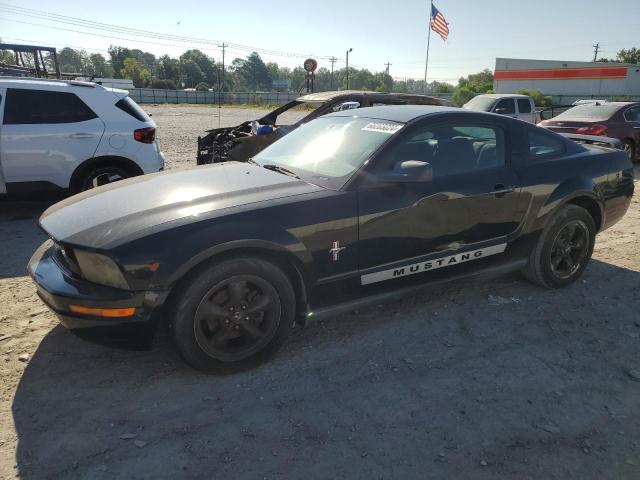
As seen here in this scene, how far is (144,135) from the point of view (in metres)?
6.36

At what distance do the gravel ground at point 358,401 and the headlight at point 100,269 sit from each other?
66 centimetres

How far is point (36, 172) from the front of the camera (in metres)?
5.85

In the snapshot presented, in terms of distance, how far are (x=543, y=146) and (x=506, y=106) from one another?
995 centimetres

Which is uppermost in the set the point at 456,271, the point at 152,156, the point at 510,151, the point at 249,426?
the point at 510,151

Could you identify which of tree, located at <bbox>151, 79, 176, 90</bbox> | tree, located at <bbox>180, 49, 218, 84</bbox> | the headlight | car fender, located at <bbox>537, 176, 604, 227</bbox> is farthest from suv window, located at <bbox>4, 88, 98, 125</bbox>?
tree, located at <bbox>180, 49, 218, 84</bbox>

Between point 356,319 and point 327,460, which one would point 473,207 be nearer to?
point 356,319

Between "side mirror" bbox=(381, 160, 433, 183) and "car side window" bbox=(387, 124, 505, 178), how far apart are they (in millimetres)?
140

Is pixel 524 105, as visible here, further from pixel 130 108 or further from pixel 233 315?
pixel 233 315

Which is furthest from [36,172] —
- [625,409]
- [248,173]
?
[625,409]

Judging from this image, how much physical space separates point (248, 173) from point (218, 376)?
142cm

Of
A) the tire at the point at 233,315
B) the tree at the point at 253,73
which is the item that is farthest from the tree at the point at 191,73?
the tire at the point at 233,315

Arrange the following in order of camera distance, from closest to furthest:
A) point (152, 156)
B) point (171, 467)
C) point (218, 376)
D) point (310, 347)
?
1. point (171, 467)
2. point (218, 376)
3. point (310, 347)
4. point (152, 156)

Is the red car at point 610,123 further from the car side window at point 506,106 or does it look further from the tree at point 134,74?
the tree at point 134,74

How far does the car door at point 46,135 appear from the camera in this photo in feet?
18.7
